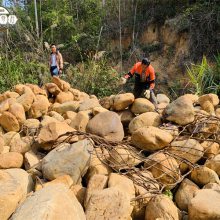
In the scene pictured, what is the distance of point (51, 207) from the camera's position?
1892mm

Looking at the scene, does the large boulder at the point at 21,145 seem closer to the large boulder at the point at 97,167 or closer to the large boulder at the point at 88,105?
the large boulder at the point at 97,167

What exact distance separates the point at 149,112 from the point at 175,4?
24.7ft

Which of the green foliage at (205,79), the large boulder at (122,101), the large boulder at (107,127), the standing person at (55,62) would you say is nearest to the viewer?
the large boulder at (107,127)

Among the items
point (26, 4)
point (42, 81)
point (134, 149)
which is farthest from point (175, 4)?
point (134, 149)

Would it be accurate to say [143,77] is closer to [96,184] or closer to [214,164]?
[214,164]

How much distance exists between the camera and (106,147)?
9.93 ft

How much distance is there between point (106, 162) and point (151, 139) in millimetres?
447

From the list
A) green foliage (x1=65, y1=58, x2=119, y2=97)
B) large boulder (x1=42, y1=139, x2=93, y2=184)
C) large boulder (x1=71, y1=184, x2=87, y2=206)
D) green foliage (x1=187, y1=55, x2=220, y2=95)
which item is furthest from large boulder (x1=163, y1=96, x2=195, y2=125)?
green foliage (x1=65, y1=58, x2=119, y2=97)

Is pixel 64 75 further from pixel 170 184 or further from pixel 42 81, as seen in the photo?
pixel 170 184

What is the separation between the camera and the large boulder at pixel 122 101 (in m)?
3.84

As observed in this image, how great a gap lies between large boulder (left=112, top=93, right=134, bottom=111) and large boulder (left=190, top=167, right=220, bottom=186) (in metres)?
1.16

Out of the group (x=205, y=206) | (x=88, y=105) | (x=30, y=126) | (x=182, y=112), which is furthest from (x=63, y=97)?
(x=205, y=206)

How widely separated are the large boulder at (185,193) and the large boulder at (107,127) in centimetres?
79

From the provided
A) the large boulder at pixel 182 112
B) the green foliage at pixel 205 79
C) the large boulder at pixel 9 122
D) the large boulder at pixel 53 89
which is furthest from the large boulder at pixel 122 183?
the green foliage at pixel 205 79
